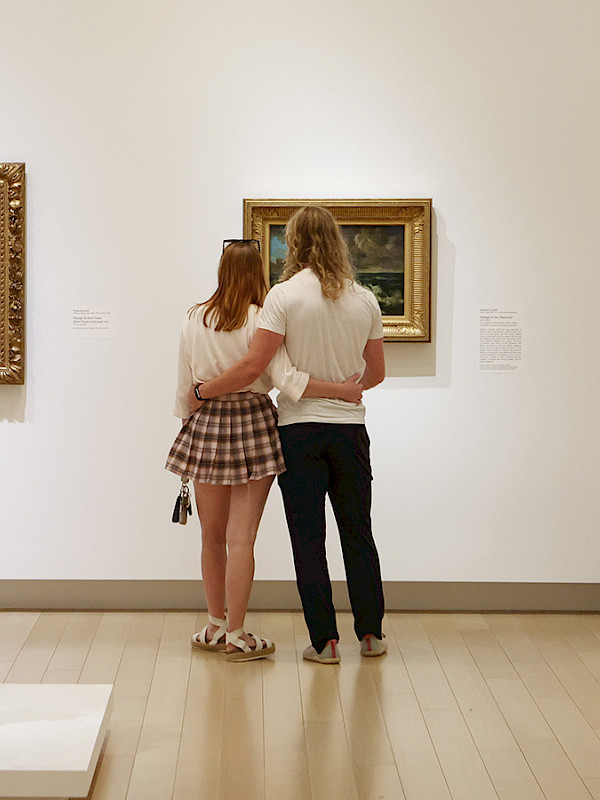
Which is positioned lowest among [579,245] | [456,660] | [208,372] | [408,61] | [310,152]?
[456,660]

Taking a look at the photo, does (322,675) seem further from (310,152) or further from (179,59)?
(179,59)

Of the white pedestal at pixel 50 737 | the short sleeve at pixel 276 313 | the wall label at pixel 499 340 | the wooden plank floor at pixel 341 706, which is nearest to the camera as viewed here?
the white pedestal at pixel 50 737

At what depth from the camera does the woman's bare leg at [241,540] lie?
13.3 ft

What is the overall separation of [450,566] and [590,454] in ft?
2.93

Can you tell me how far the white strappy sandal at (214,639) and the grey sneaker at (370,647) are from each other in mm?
593

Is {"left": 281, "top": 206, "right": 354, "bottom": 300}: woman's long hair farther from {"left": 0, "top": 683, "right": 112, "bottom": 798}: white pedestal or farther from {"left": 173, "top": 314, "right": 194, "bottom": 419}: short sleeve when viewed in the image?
{"left": 0, "top": 683, "right": 112, "bottom": 798}: white pedestal

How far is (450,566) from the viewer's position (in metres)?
4.88

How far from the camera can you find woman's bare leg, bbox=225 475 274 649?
4.06 metres

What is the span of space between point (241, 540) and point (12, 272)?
70.0 inches

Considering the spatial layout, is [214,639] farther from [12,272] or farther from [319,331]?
[12,272]

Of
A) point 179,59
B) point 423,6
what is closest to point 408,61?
point 423,6

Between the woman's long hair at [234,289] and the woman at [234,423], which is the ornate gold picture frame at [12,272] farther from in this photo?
the woman's long hair at [234,289]

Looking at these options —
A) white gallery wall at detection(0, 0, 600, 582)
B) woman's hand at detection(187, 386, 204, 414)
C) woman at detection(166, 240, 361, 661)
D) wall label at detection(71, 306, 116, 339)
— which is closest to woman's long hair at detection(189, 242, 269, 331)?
woman at detection(166, 240, 361, 661)

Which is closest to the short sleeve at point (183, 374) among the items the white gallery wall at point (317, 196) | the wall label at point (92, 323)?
the white gallery wall at point (317, 196)
